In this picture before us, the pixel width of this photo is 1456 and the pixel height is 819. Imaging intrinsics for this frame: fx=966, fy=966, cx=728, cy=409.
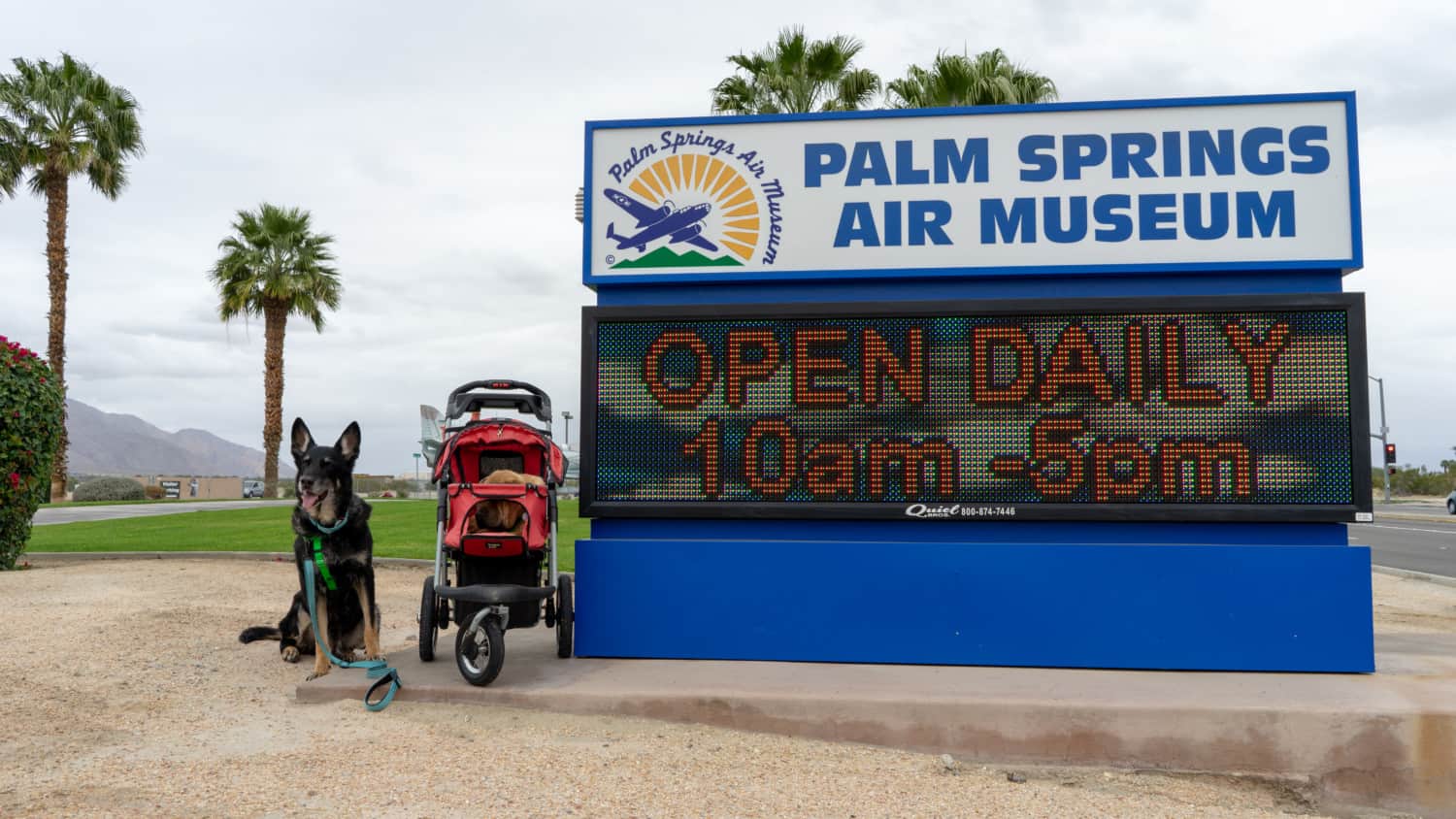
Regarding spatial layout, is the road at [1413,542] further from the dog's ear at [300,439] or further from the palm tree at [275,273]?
the palm tree at [275,273]

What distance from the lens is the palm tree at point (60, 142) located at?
2975 centimetres

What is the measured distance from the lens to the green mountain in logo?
21.3 ft

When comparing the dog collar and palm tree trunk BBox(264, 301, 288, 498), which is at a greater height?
palm tree trunk BBox(264, 301, 288, 498)

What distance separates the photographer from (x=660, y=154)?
663 cm

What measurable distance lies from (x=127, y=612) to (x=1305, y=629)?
927cm

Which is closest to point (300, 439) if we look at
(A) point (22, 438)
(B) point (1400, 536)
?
(A) point (22, 438)

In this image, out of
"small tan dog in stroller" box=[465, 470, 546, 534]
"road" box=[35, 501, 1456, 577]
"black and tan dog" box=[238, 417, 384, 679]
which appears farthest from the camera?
"road" box=[35, 501, 1456, 577]

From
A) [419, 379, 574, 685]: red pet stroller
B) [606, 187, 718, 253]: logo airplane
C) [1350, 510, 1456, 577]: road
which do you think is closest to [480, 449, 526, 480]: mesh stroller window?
[419, 379, 574, 685]: red pet stroller

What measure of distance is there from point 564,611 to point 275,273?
31166mm

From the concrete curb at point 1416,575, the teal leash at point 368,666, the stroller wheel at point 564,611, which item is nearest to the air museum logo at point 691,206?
the stroller wheel at point 564,611

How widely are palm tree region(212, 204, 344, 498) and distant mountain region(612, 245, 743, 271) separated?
29.9 m

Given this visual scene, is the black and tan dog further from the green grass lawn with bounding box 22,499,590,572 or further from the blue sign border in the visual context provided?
the green grass lawn with bounding box 22,499,590,572

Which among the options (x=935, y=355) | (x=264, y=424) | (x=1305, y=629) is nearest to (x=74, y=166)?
(x=264, y=424)

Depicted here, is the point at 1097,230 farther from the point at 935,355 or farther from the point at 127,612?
the point at 127,612
